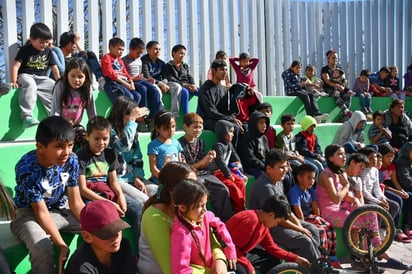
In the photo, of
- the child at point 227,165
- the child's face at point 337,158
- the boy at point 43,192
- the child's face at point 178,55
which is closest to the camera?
the boy at point 43,192

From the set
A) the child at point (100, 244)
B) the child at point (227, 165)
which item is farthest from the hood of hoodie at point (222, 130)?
the child at point (100, 244)

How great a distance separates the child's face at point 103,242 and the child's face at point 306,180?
2.89 metres

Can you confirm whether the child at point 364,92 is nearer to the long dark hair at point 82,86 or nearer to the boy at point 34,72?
the boy at point 34,72

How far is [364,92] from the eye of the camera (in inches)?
398

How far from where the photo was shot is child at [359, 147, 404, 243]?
19.7 ft

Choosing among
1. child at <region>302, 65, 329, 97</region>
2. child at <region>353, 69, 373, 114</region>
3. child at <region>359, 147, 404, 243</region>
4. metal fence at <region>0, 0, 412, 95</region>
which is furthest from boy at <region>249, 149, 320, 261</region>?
child at <region>353, 69, 373, 114</region>

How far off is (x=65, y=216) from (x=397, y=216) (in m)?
4.58

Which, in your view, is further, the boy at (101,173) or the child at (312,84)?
the child at (312,84)

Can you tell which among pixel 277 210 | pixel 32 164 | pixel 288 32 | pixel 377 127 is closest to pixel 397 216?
pixel 377 127

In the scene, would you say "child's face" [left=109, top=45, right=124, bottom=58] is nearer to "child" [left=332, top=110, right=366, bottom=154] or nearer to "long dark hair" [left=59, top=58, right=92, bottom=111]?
"long dark hair" [left=59, top=58, right=92, bottom=111]

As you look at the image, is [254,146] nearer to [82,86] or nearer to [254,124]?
[254,124]

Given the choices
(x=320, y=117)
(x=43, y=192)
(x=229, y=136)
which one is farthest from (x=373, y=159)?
(x=43, y=192)

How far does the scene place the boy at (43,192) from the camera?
2720mm

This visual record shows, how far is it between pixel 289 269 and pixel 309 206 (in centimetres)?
172
